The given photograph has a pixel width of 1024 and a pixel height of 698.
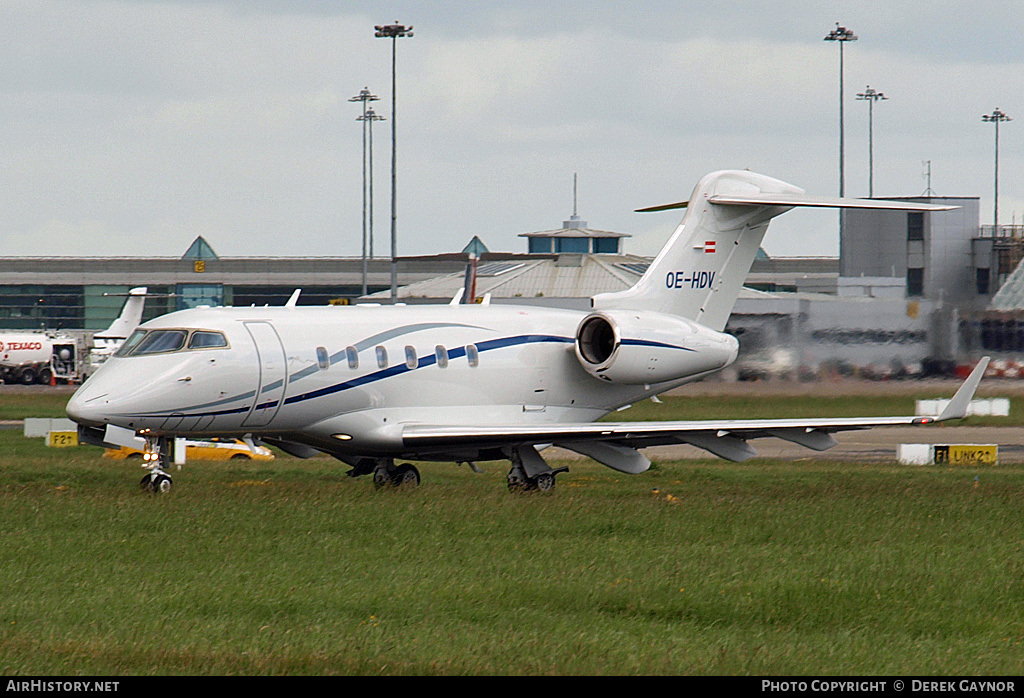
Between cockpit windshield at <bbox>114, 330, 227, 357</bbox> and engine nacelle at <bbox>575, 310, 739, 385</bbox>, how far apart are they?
6859mm

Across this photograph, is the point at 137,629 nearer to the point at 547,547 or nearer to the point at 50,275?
the point at 547,547

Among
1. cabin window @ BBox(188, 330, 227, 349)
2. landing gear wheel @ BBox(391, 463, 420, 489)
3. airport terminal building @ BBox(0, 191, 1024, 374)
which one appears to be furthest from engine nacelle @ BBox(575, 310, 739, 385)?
airport terminal building @ BBox(0, 191, 1024, 374)

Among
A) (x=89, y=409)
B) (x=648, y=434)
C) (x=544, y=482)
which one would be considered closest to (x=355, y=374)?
(x=544, y=482)

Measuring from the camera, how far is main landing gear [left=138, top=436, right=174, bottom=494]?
21.1 m

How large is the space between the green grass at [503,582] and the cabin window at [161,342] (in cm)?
229

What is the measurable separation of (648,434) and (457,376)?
360 centimetres

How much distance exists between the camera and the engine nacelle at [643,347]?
24359mm

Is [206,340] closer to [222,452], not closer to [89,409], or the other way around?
[89,409]

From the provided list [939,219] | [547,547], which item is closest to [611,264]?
[939,219]

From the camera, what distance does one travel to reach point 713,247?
27359 mm

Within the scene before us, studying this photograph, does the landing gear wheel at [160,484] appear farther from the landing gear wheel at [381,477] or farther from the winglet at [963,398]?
the winglet at [963,398]

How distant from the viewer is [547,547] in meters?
16.0

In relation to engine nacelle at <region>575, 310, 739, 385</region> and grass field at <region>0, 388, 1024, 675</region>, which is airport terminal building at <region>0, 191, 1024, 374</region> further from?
grass field at <region>0, 388, 1024, 675</region>

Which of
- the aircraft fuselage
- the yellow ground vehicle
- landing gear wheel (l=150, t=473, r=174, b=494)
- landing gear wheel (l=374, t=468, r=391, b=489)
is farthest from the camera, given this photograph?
the yellow ground vehicle
